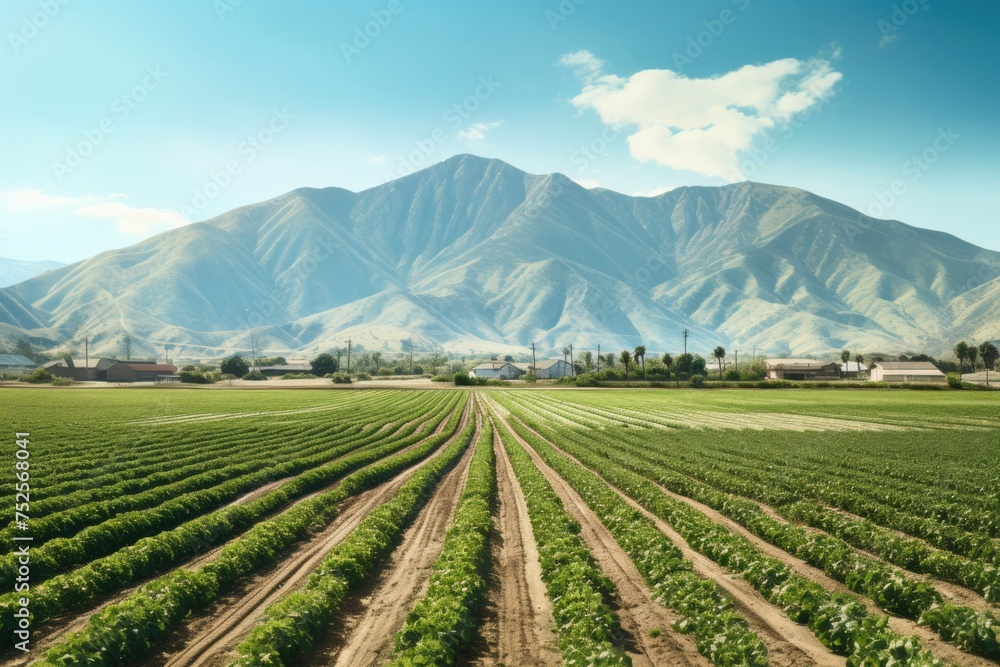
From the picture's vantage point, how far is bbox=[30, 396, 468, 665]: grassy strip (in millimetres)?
9969

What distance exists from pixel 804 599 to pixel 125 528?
1762 centimetres

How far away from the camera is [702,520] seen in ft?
61.1

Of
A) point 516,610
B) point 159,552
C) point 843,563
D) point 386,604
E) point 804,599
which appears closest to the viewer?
point 804,599

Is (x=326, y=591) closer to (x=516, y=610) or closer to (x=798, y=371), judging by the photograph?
(x=516, y=610)

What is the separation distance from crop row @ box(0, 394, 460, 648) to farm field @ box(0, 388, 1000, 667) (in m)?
0.06

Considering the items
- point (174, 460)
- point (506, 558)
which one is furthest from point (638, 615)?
point (174, 460)

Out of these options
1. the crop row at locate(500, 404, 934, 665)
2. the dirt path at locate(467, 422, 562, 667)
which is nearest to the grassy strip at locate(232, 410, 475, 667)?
the dirt path at locate(467, 422, 562, 667)

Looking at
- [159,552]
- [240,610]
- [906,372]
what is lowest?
[906,372]

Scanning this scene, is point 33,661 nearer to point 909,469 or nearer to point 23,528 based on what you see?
point 23,528

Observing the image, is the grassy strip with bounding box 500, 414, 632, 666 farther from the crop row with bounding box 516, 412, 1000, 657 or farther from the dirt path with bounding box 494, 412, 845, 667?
the crop row with bounding box 516, 412, 1000, 657


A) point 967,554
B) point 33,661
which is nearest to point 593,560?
point 967,554

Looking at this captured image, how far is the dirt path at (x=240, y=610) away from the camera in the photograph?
35.4 feet

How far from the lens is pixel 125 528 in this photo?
1742 cm

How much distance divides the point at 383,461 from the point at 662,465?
A: 14.7 meters
